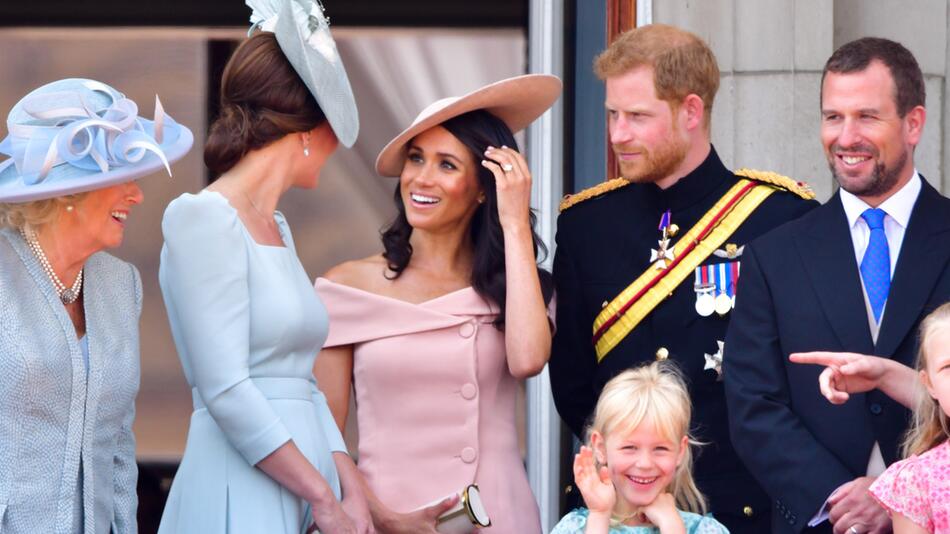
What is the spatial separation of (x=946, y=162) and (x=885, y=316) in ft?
5.54

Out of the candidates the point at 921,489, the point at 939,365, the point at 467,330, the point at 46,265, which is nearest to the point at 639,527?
the point at 921,489

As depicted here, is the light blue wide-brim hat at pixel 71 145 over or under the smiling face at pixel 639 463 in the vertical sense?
over

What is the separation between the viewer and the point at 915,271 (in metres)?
3.82

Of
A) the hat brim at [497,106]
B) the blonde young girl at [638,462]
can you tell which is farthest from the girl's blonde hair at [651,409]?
the hat brim at [497,106]

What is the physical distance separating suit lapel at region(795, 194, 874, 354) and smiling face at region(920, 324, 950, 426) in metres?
0.32

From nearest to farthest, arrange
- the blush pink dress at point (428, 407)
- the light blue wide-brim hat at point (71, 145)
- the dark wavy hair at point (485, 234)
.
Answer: the light blue wide-brim hat at point (71, 145) < the blush pink dress at point (428, 407) < the dark wavy hair at point (485, 234)

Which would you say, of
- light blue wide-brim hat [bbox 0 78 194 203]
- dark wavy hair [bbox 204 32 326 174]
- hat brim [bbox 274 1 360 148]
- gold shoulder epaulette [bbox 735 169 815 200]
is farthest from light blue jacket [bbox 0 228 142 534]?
gold shoulder epaulette [bbox 735 169 815 200]

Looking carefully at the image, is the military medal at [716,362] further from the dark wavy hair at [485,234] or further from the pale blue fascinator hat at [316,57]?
the pale blue fascinator hat at [316,57]

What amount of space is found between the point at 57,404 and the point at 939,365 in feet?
5.46

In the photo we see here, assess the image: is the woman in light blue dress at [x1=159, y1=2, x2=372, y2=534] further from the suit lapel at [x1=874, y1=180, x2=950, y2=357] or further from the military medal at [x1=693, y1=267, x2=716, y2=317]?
the suit lapel at [x1=874, y1=180, x2=950, y2=357]

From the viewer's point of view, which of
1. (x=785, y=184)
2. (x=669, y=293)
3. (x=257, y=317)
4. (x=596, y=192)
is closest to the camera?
(x=257, y=317)

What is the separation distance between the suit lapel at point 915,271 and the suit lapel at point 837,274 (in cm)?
5

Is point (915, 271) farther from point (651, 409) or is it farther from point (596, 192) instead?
point (596, 192)

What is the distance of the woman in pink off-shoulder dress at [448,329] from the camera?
4.17m
